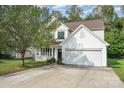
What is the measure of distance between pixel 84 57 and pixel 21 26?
25.3ft

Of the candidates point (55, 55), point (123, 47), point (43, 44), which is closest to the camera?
point (43, 44)

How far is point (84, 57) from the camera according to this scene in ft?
79.5

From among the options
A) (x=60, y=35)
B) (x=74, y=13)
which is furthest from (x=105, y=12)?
(x=60, y=35)

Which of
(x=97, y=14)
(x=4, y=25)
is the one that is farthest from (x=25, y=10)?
(x=97, y=14)

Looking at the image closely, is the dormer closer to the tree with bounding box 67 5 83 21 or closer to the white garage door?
the white garage door

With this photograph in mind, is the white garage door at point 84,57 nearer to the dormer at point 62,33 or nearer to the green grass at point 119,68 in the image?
the green grass at point 119,68

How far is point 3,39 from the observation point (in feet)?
61.5

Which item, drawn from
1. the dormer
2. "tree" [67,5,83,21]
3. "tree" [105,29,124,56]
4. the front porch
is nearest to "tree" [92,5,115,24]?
"tree" [67,5,83,21]

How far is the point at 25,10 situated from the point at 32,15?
67 cm

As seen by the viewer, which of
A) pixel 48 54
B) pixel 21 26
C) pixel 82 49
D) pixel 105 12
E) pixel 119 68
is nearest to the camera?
pixel 21 26

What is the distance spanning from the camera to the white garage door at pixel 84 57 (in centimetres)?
2358

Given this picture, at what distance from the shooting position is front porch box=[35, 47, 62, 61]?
26766 millimetres

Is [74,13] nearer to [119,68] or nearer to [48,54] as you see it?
[48,54]
